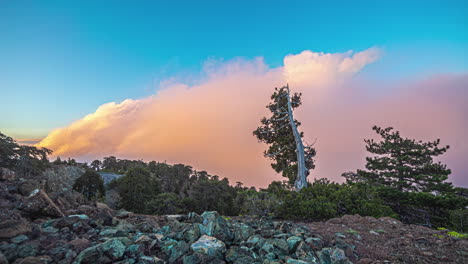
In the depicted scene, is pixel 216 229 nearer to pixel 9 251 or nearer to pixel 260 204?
pixel 9 251

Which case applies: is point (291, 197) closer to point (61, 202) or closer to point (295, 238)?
point (295, 238)

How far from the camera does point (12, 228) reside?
3498mm

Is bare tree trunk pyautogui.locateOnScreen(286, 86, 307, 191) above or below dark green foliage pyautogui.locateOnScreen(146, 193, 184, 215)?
above

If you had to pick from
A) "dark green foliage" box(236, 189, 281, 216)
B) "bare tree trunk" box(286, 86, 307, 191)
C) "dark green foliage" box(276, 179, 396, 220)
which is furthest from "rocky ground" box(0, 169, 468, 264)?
"bare tree trunk" box(286, 86, 307, 191)

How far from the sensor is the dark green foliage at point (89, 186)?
17.4 meters

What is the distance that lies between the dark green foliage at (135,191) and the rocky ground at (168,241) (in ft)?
47.4

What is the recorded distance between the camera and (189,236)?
4.42m

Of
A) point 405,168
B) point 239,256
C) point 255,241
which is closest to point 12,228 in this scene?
point 239,256

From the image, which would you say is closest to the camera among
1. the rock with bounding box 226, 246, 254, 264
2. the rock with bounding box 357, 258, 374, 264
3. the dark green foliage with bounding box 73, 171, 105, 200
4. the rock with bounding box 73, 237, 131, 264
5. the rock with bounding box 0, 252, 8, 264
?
the rock with bounding box 0, 252, 8, 264

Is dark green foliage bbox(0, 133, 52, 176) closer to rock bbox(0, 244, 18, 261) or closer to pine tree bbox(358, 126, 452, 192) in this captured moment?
rock bbox(0, 244, 18, 261)

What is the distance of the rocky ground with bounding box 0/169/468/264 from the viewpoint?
3.34 metres

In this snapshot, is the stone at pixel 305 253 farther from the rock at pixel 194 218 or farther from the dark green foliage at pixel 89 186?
the dark green foliage at pixel 89 186

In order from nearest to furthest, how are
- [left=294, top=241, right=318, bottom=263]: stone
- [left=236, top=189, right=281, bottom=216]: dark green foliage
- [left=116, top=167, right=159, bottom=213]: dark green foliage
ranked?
[left=294, top=241, right=318, bottom=263]: stone < [left=236, top=189, right=281, bottom=216]: dark green foliage < [left=116, top=167, right=159, bottom=213]: dark green foliage

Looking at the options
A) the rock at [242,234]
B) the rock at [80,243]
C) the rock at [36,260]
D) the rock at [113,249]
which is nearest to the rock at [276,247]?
the rock at [242,234]
